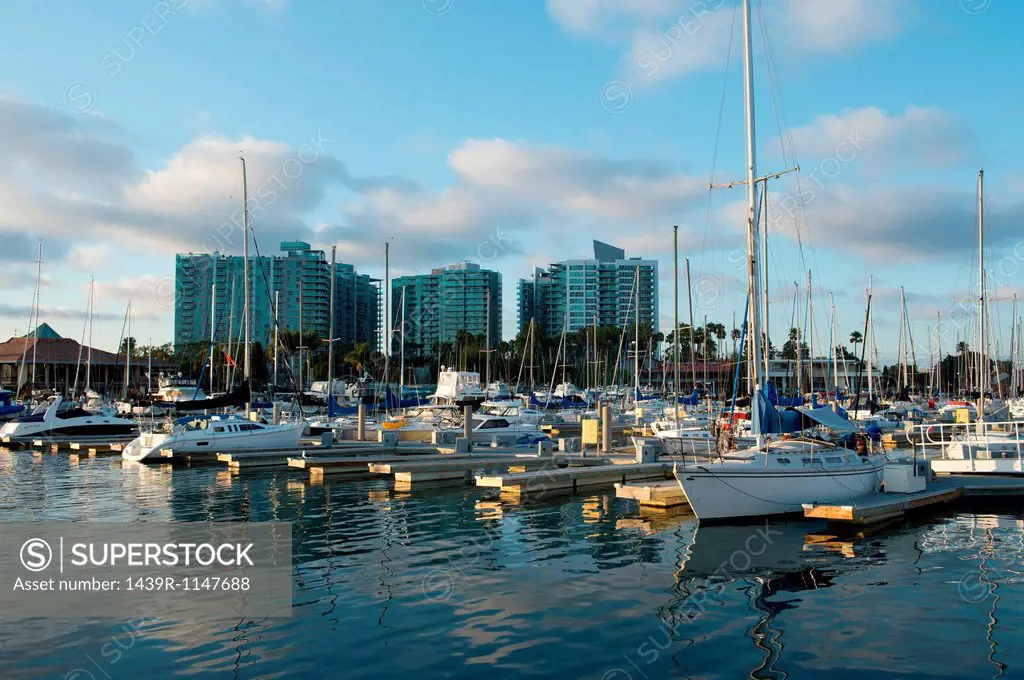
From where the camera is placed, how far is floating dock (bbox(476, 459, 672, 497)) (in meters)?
27.3

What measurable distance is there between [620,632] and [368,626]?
4014 millimetres

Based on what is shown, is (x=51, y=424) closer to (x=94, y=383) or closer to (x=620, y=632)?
(x=620, y=632)

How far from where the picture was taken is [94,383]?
119m

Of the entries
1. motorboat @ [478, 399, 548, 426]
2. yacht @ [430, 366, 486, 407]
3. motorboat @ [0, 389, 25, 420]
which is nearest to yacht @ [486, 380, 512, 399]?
yacht @ [430, 366, 486, 407]

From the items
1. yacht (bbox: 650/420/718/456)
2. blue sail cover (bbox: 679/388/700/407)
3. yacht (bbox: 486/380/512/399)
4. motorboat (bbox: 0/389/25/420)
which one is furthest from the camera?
yacht (bbox: 486/380/512/399)

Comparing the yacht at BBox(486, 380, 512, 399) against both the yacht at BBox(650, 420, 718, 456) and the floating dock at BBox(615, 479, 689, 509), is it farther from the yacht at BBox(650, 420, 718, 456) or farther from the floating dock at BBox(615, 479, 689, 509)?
the floating dock at BBox(615, 479, 689, 509)

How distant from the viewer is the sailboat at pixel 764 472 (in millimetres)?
20875

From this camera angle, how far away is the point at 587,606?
44.7 ft

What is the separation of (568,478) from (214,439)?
19605 mm

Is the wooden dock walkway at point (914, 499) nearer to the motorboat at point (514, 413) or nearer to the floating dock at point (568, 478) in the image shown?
the floating dock at point (568, 478)

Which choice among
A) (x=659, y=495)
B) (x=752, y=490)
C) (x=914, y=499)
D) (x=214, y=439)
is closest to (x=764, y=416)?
(x=752, y=490)

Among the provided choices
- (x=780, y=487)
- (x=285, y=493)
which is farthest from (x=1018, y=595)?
(x=285, y=493)

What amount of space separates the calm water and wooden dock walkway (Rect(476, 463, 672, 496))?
3.78 metres

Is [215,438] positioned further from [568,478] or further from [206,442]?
[568,478]
